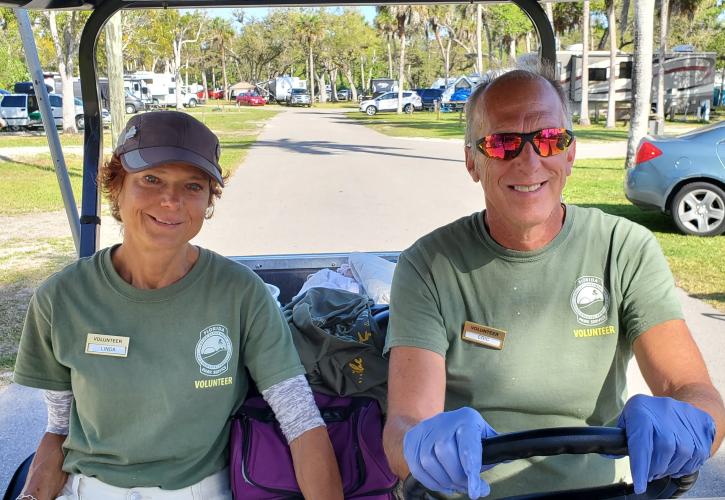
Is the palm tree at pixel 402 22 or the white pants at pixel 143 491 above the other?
the palm tree at pixel 402 22

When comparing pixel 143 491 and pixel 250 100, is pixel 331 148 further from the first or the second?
pixel 250 100

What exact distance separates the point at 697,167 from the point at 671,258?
1.46m

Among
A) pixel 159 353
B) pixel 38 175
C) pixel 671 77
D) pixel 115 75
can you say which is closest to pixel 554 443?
pixel 159 353

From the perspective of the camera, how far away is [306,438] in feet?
6.20

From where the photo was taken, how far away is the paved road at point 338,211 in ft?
13.8

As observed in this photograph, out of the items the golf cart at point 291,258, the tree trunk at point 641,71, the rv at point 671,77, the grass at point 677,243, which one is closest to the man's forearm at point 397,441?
the golf cart at point 291,258

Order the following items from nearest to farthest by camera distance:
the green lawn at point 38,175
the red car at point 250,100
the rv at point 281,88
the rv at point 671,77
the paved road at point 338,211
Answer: the paved road at point 338,211 → the green lawn at point 38,175 → the rv at point 671,77 → the red car at point 250,100 → the rv at point 281,88

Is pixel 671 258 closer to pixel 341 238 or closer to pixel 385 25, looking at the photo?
pixel 341 238

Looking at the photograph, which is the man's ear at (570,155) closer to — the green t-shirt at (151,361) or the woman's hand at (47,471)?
the green t-shirt at (151,361)

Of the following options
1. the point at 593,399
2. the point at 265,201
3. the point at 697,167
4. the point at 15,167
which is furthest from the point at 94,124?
the point at 15,167

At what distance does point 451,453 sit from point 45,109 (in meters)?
1.89

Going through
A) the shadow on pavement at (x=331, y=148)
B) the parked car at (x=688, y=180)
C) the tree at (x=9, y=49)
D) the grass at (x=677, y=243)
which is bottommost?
the grass at (x=677, y=243)

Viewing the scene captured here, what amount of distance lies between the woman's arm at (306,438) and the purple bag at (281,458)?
0.17 feet

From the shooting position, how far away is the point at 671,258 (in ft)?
23.7
